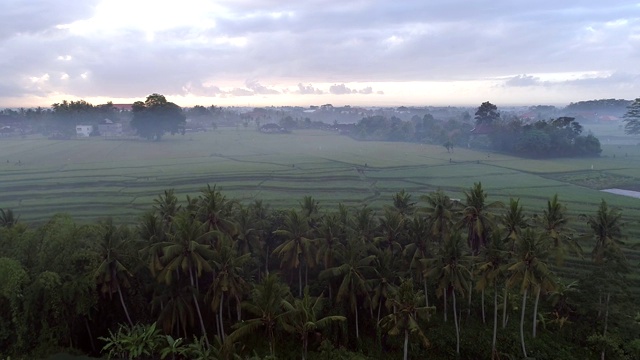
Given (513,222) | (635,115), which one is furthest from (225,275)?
(635,115)

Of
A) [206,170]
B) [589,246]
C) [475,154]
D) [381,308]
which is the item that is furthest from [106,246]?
[475,154]

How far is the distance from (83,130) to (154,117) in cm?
2378

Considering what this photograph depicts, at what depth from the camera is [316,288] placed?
26.0 m

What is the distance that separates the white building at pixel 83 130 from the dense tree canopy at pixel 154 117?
1735cm

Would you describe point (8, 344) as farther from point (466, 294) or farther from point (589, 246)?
point (589, 246)

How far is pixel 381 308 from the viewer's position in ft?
77.9

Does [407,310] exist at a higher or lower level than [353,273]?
lower

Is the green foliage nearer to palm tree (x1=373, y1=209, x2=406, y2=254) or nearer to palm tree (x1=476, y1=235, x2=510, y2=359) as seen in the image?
palm tree (x1=373, y1=209, x2=406, y2=254)

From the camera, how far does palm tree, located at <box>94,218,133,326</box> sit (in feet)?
68.1

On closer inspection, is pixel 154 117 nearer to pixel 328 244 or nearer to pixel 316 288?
pixel 316 288

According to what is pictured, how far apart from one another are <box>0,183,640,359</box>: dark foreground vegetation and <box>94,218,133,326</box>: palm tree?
0.24ft

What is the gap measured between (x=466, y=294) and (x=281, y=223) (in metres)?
11.4

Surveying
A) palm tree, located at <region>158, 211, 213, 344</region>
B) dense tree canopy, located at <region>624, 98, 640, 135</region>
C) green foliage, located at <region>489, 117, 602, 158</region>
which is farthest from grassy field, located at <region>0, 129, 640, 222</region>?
palm tree, located at <region>158, 211, 213, 344</region>

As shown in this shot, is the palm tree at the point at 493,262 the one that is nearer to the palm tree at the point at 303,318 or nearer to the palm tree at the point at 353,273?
the palm tree at the point at 353,273
